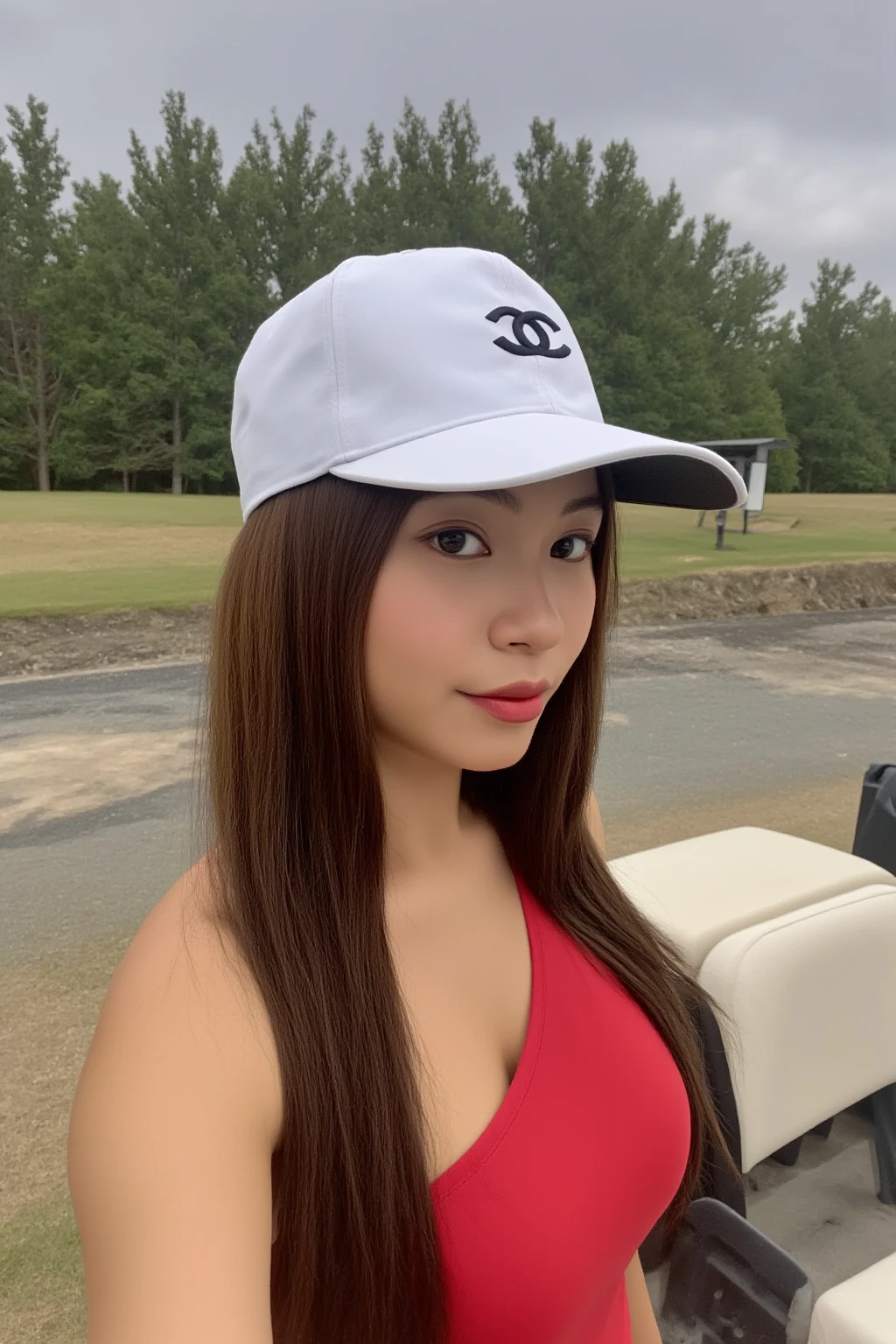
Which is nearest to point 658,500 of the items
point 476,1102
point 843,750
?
point 476,1102

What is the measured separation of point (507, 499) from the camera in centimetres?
68

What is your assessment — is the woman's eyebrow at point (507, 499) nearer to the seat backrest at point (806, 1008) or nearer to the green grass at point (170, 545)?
the seat backrest at point (806, 1008)

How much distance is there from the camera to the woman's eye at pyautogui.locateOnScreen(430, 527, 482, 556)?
2.20 ft

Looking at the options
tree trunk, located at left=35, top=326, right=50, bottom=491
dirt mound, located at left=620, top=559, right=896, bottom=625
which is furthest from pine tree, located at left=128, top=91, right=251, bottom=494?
dirt mound, located at left=620, top=559, right=896, bottom=625

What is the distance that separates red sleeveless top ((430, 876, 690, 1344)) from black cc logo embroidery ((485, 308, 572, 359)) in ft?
1.70

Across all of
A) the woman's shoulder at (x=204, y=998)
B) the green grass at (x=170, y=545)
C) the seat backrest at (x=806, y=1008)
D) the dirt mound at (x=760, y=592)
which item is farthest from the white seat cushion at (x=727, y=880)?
the dirt mound at (x=760, y=592)

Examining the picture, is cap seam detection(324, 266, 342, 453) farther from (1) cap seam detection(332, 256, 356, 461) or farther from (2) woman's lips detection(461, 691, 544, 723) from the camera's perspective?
(2) woman's lips detection(461, 691, 544, 723)

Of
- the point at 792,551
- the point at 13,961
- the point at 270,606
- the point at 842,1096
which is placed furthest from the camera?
the point at 792,551

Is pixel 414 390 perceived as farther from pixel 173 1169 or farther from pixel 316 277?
pixel 316 277

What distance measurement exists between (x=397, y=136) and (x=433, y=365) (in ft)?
56.1

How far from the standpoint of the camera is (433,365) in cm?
67

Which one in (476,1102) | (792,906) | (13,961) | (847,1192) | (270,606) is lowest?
(847,1192)

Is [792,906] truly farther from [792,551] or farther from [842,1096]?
[792,551]

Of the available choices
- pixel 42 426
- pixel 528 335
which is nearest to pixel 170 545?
pixel 528 335
